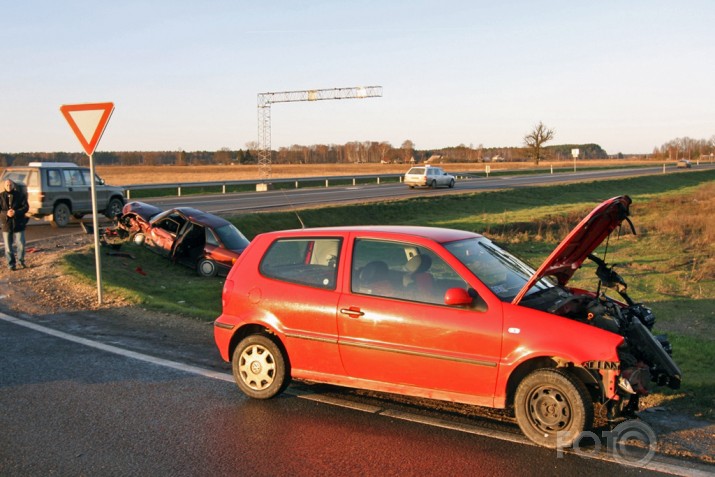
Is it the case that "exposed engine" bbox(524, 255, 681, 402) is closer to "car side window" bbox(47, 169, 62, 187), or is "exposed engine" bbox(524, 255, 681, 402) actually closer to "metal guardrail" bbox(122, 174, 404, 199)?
"car side window" bbox(47, 169, 62, 187)

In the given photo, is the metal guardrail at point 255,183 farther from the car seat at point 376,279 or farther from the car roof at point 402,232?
the car seat at point 376,279

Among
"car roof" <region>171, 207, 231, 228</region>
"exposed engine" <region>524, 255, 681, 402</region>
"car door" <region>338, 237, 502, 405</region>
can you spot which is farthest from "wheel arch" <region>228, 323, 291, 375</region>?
"car roof" <region>171, 207, 231, 228</region>

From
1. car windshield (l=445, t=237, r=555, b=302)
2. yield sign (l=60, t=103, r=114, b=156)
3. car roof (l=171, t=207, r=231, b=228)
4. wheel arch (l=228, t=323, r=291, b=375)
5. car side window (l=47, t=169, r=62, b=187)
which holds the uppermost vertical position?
yield sign (l=60, t=103, r=114, b=156)

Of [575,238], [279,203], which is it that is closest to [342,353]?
[575,238]

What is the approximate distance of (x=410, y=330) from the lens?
5656 mm

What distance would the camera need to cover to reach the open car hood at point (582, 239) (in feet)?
17.9

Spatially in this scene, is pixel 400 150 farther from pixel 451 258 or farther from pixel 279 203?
pixel 451 258

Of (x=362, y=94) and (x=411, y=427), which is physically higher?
(x=362, y=94)

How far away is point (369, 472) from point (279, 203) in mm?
26272

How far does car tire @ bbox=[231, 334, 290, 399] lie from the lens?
250 inches

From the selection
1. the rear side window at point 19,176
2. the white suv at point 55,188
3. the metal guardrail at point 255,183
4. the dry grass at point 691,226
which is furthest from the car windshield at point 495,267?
the metal guardrail at point 255,183

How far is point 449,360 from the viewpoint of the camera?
550 cm

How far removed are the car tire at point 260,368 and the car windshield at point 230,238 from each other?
1027 centimetres

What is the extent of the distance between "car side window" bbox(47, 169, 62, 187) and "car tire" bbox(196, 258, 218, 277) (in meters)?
6.92
